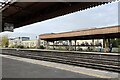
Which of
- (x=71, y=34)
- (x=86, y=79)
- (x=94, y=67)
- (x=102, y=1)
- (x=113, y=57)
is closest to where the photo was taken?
(x=102, y=1)

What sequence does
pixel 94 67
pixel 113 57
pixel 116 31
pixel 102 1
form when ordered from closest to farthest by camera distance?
pixel 102 1 < pixel 94 67 < pixel 113 57 < pixel 116 31

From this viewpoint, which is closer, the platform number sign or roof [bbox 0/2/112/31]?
roof [bbox 0/2/112/31]

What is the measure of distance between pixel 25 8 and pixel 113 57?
7.21 metres

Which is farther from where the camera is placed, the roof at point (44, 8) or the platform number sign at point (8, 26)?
the platform number sign at point (8, 26)

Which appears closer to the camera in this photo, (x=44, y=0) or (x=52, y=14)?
(x=44, y=0)

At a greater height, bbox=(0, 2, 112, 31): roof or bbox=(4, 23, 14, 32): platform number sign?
bbox=(0, 2, 112, 31): roof

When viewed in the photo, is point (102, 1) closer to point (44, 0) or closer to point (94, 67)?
point (44, 0)

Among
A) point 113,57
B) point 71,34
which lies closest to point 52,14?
point 113,57

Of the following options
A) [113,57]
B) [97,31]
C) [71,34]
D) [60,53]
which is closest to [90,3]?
[113,57]

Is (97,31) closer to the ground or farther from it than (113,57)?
farther from it

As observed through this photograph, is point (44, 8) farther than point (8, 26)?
No

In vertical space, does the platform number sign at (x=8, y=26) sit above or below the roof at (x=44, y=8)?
below

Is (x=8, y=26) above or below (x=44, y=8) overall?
below

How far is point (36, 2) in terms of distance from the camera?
36.8ft
